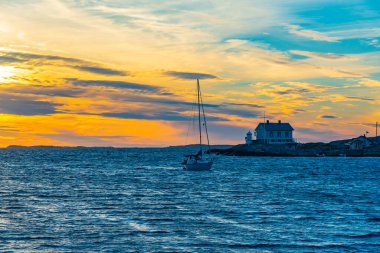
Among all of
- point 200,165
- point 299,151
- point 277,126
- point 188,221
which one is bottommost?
point 188,221

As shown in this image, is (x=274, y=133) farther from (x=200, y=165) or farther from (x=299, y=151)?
(x=200, y=165)

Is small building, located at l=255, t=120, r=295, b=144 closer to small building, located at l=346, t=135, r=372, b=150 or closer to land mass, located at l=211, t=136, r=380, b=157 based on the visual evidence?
land mass, located at l=211, t=136, r=380, b=157

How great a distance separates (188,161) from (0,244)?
248 feet

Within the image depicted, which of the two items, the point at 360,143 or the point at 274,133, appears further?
the point at 274,133

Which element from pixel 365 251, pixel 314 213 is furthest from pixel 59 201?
pixel 365 251

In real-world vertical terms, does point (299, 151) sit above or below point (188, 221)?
above

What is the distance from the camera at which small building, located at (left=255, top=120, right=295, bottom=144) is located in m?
192

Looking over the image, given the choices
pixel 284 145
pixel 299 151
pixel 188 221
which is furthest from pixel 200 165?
pixel 284 145

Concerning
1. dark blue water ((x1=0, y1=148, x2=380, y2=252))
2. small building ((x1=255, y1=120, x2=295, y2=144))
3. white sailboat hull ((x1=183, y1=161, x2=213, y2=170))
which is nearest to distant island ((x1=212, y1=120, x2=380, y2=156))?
small building ((x1=255, y1=120, x2=295, y2=144))

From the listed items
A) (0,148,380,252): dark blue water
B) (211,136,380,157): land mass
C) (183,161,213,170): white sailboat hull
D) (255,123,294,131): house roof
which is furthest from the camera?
(255,123,294,131): house roof

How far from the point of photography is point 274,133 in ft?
633

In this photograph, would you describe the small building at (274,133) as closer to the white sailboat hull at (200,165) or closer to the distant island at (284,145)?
the distant island at (284,145)

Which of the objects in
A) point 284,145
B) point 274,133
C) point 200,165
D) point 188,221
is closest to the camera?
point 188,221

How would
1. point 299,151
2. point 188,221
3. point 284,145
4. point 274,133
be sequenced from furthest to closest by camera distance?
1. point 284,145
2. point 274,133
3. point 299,151
4. point 188,221
